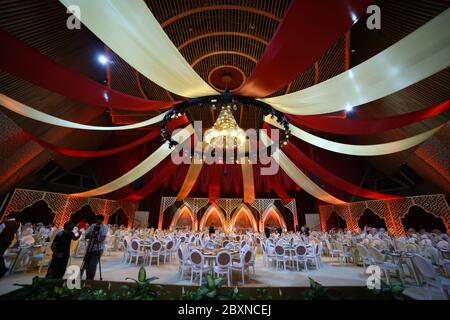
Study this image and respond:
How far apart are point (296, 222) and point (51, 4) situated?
1256 centimetres

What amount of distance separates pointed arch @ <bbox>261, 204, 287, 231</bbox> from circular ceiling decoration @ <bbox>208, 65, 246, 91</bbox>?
852cm

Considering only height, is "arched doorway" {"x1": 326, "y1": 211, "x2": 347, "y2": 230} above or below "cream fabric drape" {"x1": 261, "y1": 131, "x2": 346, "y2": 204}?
below

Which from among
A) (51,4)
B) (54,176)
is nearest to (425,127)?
(51,4)

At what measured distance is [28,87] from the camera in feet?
16.2

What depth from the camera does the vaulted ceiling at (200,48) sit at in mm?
3906

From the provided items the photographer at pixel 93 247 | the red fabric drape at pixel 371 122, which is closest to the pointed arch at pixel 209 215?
the photographer at pixel 93 247

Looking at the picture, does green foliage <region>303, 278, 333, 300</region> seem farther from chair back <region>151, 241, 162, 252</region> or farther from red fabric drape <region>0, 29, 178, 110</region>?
chair back <region>151, 241, 162, 252</region>

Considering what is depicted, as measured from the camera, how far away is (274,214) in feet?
43.7

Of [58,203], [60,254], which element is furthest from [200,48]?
[58,203]

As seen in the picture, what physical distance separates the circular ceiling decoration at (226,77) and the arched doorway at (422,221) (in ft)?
37.0

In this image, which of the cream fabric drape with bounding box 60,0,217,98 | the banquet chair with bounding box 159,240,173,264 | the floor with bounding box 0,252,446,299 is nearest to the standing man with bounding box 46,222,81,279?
the floor with bounding box 0,252,446,299

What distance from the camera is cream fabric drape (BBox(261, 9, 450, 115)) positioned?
1961 mm

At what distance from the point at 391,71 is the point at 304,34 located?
1.26m

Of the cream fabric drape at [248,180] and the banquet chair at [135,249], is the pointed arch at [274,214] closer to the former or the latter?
the cream fabric drape at [248,180]
